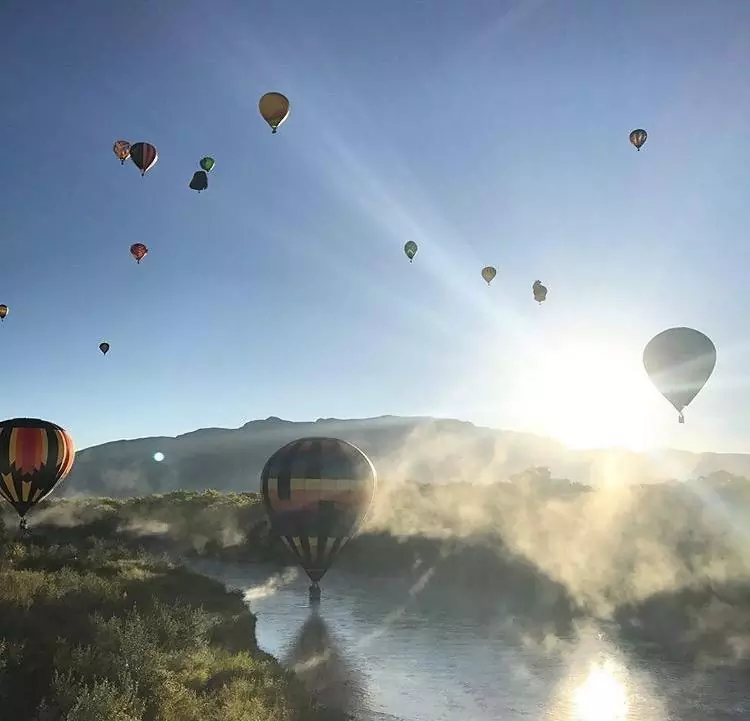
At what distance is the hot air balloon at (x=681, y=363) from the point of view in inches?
1248

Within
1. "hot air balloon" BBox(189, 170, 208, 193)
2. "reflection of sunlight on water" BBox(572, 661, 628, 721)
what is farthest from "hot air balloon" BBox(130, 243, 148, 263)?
"reflection of sunlight on water" BBox(572, 661, 628, 721)

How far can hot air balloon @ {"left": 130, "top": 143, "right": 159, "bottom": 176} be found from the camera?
121 ft

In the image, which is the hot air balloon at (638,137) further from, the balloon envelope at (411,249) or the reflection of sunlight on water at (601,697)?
the reflection of sunlight on water at (601,697)

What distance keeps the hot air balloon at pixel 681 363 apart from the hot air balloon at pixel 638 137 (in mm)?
11880

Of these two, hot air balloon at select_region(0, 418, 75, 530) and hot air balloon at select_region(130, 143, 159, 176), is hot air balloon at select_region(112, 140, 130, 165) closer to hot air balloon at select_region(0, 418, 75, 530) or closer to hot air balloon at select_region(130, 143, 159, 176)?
hot air balloon at select_region(130, 143, 159, 176)

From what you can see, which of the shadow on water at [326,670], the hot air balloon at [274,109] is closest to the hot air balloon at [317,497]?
the shadow on water at [326,670]

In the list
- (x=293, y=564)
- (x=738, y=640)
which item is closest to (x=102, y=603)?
(x=738, y=640)

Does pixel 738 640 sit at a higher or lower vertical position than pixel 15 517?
lower

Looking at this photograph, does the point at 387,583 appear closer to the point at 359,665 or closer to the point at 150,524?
the point at 359,665

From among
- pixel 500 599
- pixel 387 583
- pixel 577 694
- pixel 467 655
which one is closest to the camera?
pixel 577 694

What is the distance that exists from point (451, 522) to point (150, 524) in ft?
86.8

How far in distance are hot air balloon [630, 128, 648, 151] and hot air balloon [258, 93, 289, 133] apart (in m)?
19.0

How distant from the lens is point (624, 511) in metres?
48.0

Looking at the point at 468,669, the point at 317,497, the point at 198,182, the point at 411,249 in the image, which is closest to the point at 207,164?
the point at 198,182
